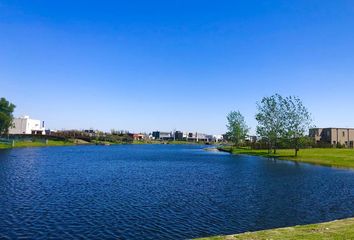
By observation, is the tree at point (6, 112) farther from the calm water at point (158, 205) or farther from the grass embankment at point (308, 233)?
the grass embankment at point (308, 233)

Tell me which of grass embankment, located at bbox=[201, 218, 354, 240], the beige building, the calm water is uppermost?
the beige building

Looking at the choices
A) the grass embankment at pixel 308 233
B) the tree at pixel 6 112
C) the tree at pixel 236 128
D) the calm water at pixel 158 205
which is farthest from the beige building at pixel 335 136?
the grass embankment at pixel 308 233

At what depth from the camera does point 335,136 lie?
177 m

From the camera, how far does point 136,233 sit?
2570 cm

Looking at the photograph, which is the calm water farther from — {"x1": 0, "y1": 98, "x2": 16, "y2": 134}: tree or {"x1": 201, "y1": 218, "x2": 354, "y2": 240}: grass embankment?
Answer: {"x1": 0, "y1": 98, "x2": 16, "y2": 134}: tree

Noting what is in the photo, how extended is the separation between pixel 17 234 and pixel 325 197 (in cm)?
3172

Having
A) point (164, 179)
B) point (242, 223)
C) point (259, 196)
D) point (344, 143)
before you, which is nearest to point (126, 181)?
point (164, 179)

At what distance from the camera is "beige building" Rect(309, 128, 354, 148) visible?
17681cm

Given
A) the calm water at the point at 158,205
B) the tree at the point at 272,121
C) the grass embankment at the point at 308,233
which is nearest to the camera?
the grass embankment at the point at 308,233

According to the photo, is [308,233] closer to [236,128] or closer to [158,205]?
[158,205]

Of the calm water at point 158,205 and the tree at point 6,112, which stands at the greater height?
the tree at point 6,112

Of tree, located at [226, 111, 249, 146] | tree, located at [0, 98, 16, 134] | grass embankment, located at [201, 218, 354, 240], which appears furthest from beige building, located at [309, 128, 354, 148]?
grass embankment, located at [201, 218, 354, 240]

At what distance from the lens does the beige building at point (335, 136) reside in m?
177

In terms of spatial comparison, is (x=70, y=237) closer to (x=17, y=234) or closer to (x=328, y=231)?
(x=17, y=234)
